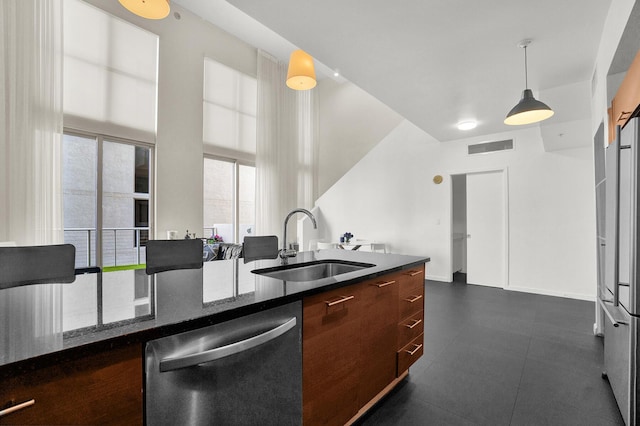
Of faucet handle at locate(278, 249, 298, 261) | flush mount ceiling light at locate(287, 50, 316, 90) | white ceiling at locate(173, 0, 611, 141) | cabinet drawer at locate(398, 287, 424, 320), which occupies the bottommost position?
cabinet drawer at locate(398, 287, 424, 320)

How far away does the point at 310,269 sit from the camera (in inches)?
80.3

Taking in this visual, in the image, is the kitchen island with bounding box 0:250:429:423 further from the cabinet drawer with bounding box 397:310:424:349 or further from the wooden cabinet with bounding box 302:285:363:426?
the cabinet drawer with bounding box 397:310:424:349

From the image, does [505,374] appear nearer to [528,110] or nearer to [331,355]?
[331,355]

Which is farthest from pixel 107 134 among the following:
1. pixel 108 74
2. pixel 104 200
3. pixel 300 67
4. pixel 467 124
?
pixel 467 124

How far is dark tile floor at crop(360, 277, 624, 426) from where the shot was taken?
5.94 ft

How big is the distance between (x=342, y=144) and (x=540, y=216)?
17.1ft

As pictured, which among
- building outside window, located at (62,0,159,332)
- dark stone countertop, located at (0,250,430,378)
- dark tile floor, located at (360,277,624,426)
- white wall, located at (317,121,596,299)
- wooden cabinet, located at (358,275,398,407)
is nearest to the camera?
dark stone countertop, located at (0,250,430,378)

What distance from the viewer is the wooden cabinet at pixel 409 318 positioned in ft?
6.41

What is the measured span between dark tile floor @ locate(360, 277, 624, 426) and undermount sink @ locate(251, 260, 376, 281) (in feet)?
2.79

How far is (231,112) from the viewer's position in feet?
22.1

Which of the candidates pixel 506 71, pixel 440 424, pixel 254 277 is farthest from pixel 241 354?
pixel 506 71

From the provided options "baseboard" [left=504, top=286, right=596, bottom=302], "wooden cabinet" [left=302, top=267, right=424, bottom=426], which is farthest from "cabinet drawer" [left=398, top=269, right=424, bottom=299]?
"baseboard" [left=504, top=286, right=596, bottom=302]

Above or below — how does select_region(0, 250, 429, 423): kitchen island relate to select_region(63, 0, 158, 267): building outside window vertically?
below

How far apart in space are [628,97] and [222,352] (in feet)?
8.32
